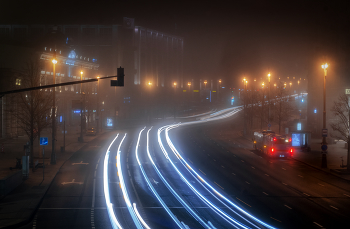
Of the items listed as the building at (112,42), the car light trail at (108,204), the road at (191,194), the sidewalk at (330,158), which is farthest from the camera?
the building at (112,42)

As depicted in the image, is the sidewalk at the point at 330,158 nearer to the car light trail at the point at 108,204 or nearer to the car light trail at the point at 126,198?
the car light trail at the point at 126,198

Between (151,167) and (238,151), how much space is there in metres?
13.5

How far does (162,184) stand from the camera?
2200cm

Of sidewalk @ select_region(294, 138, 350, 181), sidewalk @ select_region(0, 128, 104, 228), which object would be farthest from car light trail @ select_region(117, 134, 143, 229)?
sidewalk @ select_region(294, 138, 350, 181)

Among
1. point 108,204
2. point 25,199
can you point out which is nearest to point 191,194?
point 108,204

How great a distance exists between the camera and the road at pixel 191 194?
14.6 meters

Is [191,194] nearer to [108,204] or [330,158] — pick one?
[108,204]

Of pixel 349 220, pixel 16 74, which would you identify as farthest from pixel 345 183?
pixel 16 74

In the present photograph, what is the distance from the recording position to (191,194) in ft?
63.6

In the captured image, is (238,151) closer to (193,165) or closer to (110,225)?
(193,165)

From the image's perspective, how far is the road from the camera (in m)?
14.6

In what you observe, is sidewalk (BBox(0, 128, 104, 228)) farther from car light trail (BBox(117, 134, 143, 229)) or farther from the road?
car light trail (BBox(117, 134, 143, 229))

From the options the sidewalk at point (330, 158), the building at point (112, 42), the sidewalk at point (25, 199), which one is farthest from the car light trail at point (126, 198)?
the building at point (112, 42)

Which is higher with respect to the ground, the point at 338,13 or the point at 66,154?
the point at 338,13
